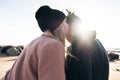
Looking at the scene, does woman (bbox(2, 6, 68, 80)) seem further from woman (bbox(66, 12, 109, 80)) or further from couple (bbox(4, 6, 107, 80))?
woman (bbox(66, 12, 109, 80))

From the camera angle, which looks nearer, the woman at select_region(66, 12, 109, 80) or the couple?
the couple

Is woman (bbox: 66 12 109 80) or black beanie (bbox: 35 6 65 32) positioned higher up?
black beanie (bbox: 35 6 65 32)

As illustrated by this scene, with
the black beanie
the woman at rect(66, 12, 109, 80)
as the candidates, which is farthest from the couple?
the woman at rect(66, 12, 109, 80)

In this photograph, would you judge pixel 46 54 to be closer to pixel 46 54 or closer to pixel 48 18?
pixel 46 54

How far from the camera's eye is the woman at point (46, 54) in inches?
98.8

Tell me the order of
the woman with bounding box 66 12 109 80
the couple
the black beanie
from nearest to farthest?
the couple → the black beanie → the woman with bounding box 66 12 109 80

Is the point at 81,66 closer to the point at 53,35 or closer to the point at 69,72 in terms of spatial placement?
the point at 69,72

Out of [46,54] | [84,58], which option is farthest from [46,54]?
[84,58]

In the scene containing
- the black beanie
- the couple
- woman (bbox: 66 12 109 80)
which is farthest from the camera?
woman (bbox: 66 12 109 80)

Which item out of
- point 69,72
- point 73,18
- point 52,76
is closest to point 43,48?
point 52,76

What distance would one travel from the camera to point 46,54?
251cm

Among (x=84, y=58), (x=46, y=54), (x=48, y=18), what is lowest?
(x=84, y=58)

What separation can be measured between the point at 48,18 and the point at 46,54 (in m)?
0.48

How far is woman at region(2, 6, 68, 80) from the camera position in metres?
→ 2.51
